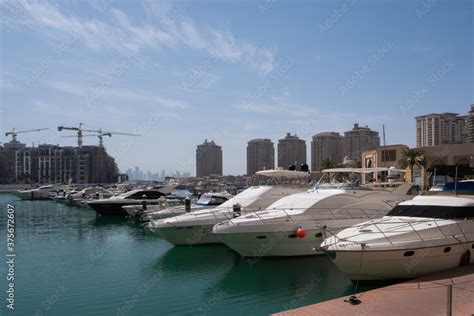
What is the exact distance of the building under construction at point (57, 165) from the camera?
173m

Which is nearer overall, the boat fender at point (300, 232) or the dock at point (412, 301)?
the dock at point (412, 301)

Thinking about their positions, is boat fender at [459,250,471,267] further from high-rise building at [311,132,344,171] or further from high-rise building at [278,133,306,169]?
high-rise building at [311,132,344,171]

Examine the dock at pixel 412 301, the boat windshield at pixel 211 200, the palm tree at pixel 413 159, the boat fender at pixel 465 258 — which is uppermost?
the palm tree at pixel 413 159

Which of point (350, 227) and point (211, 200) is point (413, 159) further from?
point (350, 227)

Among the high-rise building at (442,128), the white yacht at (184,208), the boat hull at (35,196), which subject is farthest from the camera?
the high-rise building at (442,128)

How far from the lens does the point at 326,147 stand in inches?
5822

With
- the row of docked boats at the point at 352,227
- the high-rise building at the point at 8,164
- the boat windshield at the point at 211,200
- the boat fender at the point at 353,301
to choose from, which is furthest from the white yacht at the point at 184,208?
the high-rise building at the point at 8,164

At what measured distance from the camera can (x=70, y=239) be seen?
29156 millimetres

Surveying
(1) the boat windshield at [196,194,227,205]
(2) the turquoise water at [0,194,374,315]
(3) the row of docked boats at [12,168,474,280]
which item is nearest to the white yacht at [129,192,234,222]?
(1) the boat windshield at [196,194,227,205]

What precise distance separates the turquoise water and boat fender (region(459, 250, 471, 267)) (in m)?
3.73

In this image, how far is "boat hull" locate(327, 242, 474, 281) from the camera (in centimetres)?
1391

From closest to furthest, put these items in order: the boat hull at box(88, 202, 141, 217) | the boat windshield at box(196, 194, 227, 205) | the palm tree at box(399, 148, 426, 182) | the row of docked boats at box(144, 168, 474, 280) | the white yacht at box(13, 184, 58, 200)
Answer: the row of docked boats at box(144, 168, 474, 280) < the boat windshield at box(196, 194, 227, 205) < the boat hull at box(88, 202, 141, 217) < the palm tree at box(399, 148, 426, 182) < the white yacht at box(13, 184, 58, 200)

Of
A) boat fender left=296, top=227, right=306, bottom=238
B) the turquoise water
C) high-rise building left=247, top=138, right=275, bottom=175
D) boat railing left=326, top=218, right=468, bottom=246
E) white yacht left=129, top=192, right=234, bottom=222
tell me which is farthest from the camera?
high-rise building left=247, top=138, right=275, bottom=175

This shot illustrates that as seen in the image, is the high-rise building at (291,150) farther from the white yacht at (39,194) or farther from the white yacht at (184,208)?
the white yacht at (184,208)
